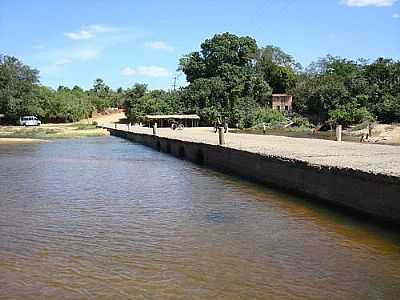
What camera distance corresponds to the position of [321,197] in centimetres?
1323

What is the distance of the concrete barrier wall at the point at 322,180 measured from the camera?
10.4 metres

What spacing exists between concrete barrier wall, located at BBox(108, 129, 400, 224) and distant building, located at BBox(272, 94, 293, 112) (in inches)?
2233

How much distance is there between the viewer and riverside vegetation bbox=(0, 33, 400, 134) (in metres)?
63.1

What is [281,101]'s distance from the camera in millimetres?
80562

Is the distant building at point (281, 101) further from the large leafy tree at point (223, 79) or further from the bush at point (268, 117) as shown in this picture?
the bush at point (268, 117)

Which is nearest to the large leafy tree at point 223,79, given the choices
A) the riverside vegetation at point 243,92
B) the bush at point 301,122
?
the riverside vegetation at point 243,92

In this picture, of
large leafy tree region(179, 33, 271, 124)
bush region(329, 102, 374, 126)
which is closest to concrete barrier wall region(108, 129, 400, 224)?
bush region(329, 102, 374, 126)

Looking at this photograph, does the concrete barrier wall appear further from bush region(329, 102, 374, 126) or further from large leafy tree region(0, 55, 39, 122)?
large leafy tree region(0, 55, 39, 122)

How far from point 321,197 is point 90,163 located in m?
16.4

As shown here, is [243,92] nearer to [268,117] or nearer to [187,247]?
[268,117]

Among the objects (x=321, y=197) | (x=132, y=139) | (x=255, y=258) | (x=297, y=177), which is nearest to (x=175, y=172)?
(x=297, y=177)

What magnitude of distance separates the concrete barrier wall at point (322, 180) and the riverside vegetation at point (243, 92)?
40501 millimetres

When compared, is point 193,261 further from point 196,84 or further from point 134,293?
point 196,84

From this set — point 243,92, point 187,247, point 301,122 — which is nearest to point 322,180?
point 187,247
